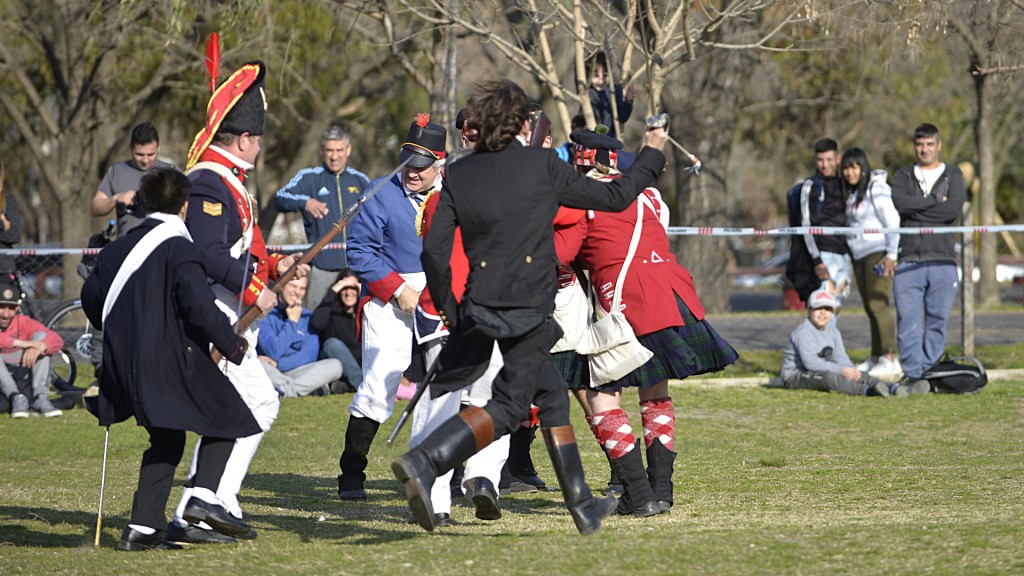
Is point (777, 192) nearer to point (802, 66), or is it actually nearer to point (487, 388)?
point (802, 66)

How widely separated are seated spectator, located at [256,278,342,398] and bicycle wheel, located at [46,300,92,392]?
1455 millimetres

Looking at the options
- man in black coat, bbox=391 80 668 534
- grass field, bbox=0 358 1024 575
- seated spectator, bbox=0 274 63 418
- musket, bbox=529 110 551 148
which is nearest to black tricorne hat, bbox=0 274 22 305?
seated spectator, bbox=0 274 63 418

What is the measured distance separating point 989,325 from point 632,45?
7.07 metres

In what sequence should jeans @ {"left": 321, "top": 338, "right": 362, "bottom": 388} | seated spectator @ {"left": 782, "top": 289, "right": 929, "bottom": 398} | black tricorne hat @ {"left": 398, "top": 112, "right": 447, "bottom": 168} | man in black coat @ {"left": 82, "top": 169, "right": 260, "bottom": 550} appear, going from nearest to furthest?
man in black coat @ {"left": 82, "top": 169, "right": 260, "bottom": 550} < black tricorne hat @ {"left": 398, "top": 112, "right": 447, "bottom": 168} < seated spectator @ {"left": 782, "top": 289, "right": 929, "bottom": 398} < jeans @ {"left": 321, "top": 338, "right": 362, "bottom": 388}

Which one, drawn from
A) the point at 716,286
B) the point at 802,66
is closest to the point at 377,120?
the point at 802,66

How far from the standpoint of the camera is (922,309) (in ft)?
40.3

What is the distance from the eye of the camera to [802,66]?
88.1ft

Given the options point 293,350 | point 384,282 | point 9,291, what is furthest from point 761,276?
point 384,282

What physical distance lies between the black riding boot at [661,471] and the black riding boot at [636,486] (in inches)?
5.0

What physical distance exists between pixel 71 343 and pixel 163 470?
7.74 metres

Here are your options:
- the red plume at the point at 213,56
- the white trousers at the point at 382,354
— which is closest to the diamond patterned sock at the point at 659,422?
the white trousers at the point at 382,354

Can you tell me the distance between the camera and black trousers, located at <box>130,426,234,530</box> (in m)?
6.17

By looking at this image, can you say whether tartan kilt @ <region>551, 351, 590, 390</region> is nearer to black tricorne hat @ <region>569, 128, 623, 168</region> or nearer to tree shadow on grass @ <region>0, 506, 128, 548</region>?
black tricorne hat @ <region>569, 128, 623, 168</region>

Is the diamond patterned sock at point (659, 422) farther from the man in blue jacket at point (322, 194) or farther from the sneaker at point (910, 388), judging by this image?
the man in blue jacket at point (322, 194)
